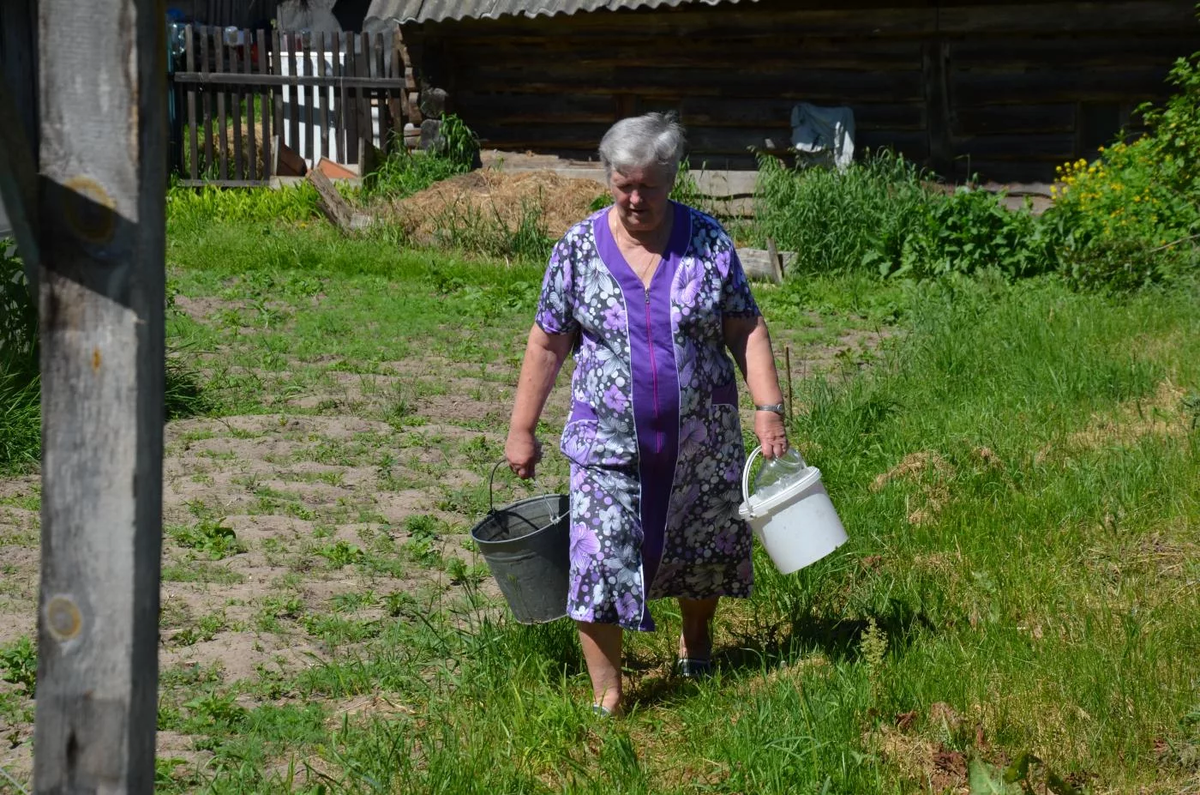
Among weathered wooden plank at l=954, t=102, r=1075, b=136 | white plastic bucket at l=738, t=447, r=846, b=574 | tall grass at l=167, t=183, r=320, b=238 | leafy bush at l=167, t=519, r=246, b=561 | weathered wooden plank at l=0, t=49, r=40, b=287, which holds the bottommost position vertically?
leafy bush at l=167, t=519, r=246, b=561

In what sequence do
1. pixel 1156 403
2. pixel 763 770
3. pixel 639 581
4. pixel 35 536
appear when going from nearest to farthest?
1. pixel 763 770
2. pixel 639 581
3. pixel 35 536
4. pixel 1156 403

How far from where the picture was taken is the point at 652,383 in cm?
373

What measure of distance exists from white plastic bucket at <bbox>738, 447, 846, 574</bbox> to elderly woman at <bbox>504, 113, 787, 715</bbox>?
0.12 m

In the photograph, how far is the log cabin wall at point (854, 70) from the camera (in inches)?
488

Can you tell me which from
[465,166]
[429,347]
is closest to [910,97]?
[465,166]

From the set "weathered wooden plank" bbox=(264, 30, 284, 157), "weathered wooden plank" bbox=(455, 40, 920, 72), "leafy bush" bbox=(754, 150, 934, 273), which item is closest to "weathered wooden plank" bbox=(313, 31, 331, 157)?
"weathered wooden plank" bbox=(264, 30, 284, 157)

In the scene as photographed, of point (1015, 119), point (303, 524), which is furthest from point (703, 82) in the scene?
point (303, 524)

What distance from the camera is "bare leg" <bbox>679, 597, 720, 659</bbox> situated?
4.04 m

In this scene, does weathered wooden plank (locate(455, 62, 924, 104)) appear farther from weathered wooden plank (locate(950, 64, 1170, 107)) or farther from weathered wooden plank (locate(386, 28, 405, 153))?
weathered wooden plank (locate(386, 28, 405, 153))

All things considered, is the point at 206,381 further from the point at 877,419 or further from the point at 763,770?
the point at 763,770

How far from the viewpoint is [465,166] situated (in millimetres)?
14133

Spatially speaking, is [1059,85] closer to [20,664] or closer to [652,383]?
[652,383]

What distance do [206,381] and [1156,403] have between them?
16.2ft

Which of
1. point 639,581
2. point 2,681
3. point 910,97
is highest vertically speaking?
point 910,97
